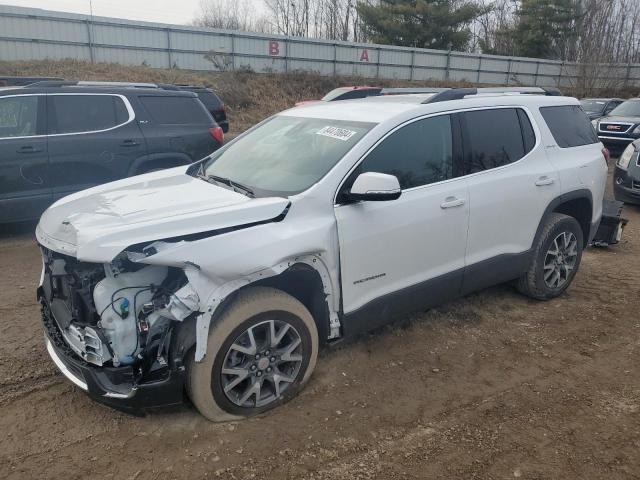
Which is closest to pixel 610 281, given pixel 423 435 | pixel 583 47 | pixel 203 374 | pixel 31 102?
pixel 423 435

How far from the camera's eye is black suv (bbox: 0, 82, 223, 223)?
599 cm

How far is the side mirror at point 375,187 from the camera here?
3070 mm

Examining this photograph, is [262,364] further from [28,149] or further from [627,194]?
[627,194]

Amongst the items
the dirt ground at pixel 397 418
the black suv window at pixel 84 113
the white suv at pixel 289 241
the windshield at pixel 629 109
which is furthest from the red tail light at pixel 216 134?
the windshield at pixel 629 109

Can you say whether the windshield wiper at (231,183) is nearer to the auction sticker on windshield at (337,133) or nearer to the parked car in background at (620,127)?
the auction sticker on windshield at (337,133)

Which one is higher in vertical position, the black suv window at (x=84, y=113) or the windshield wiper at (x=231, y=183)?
the black suv window at (x=84, y=113)

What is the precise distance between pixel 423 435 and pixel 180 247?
68.6 inches

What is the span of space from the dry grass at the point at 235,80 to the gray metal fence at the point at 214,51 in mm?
882

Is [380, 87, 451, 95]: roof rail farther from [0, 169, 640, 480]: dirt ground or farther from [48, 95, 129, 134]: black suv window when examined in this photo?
[48, 95, 129, 134]: black suv window

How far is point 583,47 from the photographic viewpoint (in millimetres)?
35500

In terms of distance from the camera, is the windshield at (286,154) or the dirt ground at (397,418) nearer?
the dirt ground at (397,418)

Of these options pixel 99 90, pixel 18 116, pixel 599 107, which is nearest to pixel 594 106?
pixel 599 107

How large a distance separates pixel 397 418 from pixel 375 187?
55.4 inches

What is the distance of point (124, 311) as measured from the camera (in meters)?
2.74
